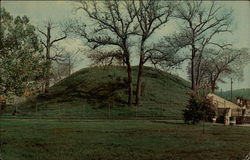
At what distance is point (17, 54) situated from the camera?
11039mm

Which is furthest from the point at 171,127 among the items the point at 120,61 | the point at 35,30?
the point at 35,30

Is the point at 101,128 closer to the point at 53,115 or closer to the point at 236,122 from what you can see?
the point at 53,115

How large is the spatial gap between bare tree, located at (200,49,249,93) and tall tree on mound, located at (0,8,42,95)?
4.88 metres

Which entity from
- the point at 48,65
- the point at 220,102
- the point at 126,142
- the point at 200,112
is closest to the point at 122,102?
the point at 126,142

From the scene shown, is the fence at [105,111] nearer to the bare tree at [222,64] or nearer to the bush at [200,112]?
the bush at [200,112]

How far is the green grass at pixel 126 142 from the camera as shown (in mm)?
9570

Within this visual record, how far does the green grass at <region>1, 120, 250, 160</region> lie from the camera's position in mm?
9570

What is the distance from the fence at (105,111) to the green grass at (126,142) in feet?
1.09

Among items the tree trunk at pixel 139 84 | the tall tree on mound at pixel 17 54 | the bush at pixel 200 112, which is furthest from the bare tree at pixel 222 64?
the tall tree on mound at pixel 17 54

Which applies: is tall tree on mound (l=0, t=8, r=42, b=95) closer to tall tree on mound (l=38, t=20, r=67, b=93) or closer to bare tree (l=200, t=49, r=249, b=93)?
tall tree on mound (l=38, t=20, r=67, b=93)

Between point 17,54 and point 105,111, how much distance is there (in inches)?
117

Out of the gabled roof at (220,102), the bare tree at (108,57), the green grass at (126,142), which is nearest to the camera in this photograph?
the green grass at (126,142)

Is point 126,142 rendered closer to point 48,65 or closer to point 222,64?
point 222,64

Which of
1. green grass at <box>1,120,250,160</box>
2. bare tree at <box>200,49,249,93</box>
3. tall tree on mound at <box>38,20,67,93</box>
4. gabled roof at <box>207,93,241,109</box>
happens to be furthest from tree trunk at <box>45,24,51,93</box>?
gabled roof at <box>207,93,241,109</box>
